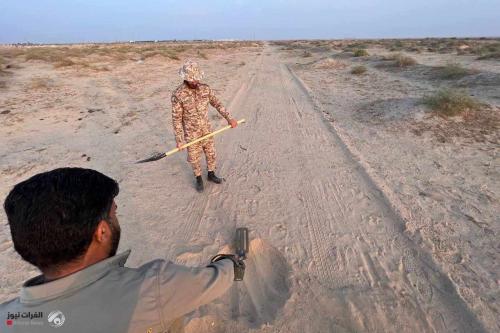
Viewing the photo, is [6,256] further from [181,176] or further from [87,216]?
[87,216]

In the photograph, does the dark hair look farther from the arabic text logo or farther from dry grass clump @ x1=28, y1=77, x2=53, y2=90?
dry grass clump @ x1=28, y1=77, x2=53, y2=90

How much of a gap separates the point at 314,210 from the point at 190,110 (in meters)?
1.98

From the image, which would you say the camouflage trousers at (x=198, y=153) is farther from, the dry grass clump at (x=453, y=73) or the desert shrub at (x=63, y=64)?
the desert shrub at (x=63, y=64)

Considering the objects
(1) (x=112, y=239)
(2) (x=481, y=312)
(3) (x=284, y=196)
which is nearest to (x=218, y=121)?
(3) (x=284, y=196)

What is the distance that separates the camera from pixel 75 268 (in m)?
1.22

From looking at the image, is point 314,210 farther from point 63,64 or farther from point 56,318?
point 63,64

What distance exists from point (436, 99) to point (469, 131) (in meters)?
1.47

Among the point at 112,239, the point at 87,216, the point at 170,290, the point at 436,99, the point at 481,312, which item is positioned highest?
the point at 87,216

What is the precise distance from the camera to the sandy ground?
2965 millimetres

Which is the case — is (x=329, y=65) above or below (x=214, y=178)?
above

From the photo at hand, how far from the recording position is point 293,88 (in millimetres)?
13414

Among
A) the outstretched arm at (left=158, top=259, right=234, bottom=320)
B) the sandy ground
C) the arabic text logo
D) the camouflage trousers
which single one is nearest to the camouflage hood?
the camouflage trousers

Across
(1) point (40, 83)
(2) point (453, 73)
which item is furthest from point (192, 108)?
(2) point (453, 73)

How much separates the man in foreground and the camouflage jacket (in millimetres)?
3236
